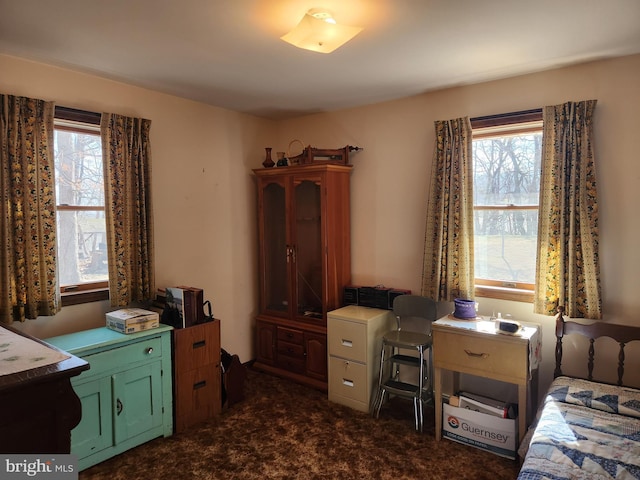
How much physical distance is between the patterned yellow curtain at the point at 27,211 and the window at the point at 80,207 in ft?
0.54

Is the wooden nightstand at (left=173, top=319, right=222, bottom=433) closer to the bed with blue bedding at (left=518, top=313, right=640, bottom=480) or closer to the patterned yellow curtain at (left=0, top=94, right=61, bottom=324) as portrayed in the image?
the patterned yellow curtain at (left=0, top=94, right=61, bottom=324)

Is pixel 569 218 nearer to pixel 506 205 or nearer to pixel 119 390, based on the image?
pixel 506 205

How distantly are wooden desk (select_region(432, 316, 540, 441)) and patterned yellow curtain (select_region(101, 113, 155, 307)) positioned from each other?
2.06 m

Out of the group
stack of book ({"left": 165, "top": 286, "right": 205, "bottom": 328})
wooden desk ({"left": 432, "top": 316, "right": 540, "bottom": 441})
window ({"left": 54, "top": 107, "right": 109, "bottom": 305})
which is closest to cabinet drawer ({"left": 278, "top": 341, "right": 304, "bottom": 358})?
stack of book ({"left": 165, "top": 286, "right": 205, "bottom": 328})

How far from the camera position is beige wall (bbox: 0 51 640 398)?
257 cm

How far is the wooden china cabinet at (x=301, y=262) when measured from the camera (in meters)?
3.51

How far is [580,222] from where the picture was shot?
8.48ft

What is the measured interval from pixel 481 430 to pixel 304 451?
3.53 feet

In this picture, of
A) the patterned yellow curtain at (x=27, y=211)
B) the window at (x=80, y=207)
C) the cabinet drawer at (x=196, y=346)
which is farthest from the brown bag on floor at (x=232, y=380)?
the patterned yellow curtain at (x=27, y=211)

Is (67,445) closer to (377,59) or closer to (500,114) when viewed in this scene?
(377,59)

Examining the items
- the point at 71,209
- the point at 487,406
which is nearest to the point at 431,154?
the point at 487,406

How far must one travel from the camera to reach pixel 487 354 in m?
2.54

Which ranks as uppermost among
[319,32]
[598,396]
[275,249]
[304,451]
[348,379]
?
[319,32]

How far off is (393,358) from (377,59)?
2.04 metres
